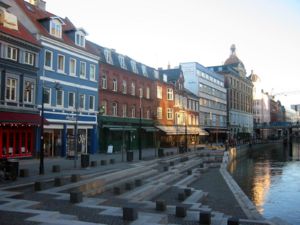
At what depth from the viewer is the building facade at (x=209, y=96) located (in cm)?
8375

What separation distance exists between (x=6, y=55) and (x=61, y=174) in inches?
531

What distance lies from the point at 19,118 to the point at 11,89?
9.15ft

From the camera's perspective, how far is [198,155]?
52781 mm

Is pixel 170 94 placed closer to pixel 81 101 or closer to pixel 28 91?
pixel 81 101

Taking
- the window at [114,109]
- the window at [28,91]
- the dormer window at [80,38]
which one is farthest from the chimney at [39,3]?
the window at [114,109]

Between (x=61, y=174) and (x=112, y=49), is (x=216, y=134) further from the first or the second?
(x=61, y=174)

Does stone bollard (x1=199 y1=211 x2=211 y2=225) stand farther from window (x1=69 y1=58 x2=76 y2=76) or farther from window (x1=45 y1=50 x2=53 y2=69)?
window (x1=69 y1=58 x2=76 y2=76)

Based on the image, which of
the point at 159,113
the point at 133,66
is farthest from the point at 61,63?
the point at 159,113

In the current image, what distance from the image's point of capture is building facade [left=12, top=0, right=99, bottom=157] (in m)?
38.7

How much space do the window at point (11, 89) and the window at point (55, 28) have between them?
8.28 metres

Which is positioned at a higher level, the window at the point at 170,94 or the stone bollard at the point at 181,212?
the window at the point at 170,94

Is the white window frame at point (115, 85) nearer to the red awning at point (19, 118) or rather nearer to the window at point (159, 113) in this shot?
the window at point (159, 113)

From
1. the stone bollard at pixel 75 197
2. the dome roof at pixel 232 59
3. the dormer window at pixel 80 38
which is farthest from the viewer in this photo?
the dome roof at pixel 232 59

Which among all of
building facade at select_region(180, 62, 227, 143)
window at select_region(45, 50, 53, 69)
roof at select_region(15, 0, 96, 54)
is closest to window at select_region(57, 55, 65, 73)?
window at select_region(45, 50, 53, 69)
